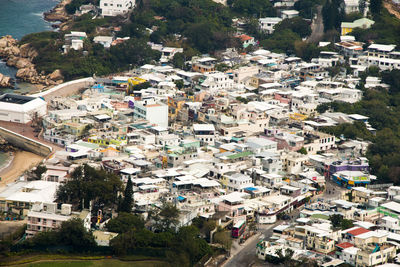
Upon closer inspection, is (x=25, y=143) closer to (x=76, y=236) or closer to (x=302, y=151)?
(x=76, y=236)

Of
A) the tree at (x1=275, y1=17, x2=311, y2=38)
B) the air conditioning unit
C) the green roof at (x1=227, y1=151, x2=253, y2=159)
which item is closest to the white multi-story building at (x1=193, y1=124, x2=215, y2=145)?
the green roof at (x1=227, y1=151, x2=253, y2=159)

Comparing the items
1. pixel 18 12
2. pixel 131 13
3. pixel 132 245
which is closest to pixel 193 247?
pixel 132 245

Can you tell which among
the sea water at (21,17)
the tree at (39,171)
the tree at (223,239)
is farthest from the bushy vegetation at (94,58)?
the tree at (223,239)

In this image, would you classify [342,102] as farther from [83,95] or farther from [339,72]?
[83,95]

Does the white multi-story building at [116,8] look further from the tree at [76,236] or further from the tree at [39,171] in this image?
the tree at [76,236]

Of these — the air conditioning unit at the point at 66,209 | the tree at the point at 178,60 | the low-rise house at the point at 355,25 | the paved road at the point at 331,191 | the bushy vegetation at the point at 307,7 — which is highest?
the bushy vegetation at the point at 307,7

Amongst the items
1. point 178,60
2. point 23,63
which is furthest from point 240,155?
point 23,63

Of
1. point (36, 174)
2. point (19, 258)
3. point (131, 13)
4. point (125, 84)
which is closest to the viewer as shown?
point (19, 258)
